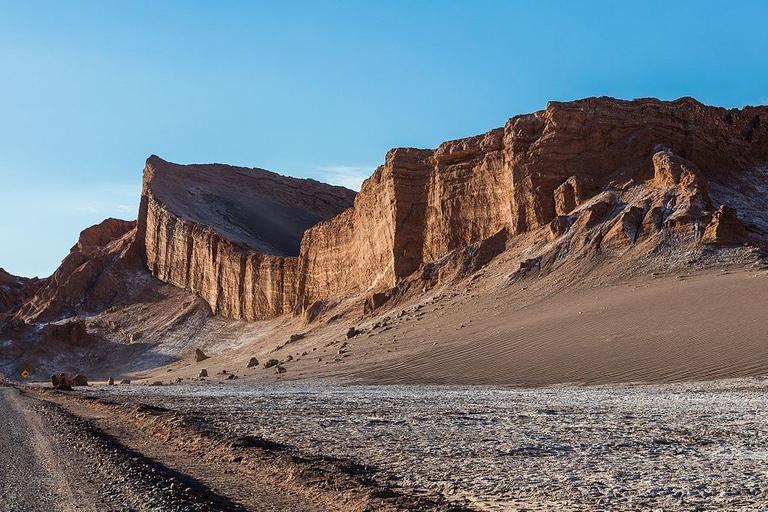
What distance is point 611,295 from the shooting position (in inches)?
1114

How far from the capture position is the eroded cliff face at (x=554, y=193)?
32.0m

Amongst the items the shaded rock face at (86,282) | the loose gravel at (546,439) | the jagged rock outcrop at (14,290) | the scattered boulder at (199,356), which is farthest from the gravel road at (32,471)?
the jagged rock outcrop at (14,290)

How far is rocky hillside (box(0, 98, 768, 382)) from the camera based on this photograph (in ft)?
104

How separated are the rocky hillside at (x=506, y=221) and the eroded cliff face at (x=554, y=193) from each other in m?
0.06

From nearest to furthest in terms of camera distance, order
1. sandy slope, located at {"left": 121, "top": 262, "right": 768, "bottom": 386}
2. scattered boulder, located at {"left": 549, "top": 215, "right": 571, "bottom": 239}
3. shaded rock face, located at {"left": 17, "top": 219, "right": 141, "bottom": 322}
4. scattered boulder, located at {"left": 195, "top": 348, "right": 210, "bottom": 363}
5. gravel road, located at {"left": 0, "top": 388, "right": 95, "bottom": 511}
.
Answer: gravel road, located at {"left": 0, "top": 388, "right": 95, "bottom": 511}
sandy slope, located at {"left": 121, "top": 262, "right": 768, "bottom": 386}
scattered boulder, located at {"left": 549, "top": 215, "right": 571, "bottom": 239}
scattered boulder, located at {"left": 195, "top": 348, "right": 210, "bottom": 363}
shaded rock face, located at {"left": 17, "top": 219, "right": 141, "bottom": 322}

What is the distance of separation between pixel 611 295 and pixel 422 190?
1448cm

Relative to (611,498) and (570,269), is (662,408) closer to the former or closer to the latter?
(611,498)

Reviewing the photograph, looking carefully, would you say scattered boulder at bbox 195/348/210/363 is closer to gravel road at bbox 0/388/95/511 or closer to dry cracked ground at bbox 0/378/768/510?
dry cracked ground at bbox 0/378/768/510

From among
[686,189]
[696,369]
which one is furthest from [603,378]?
[686,189]

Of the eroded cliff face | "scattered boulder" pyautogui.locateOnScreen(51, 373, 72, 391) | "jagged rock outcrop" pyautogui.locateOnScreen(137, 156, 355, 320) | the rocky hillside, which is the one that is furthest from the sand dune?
"jagged rock outcrop" pyautogui.locateOnScreen(137, 156, 355, 320)

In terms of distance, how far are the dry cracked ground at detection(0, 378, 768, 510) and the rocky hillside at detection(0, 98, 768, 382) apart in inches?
658

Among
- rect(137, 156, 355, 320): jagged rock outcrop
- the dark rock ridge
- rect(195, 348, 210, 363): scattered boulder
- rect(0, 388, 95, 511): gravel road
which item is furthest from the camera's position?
rect(137, 156, 355, 320): jagged rock outcrop

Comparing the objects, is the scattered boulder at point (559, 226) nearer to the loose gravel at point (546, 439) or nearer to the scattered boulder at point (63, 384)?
the loose gravel at point (546, 439)

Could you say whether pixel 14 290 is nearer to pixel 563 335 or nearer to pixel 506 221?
pixel 506 221
